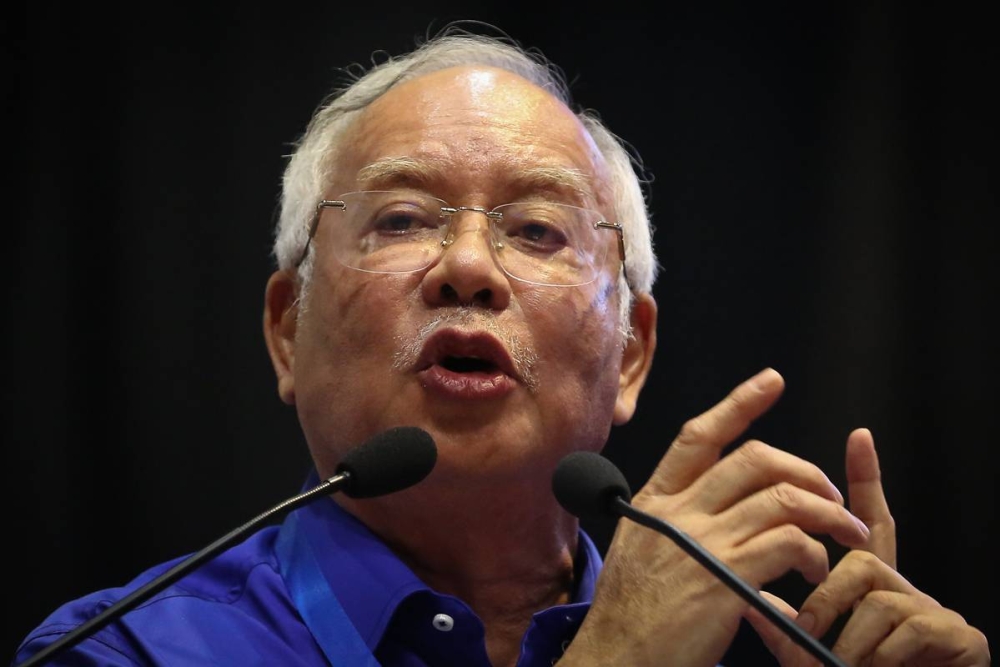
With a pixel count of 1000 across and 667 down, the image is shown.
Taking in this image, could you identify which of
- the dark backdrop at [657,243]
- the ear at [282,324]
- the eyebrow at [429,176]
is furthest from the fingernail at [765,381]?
the dark backdrop at [657,243]

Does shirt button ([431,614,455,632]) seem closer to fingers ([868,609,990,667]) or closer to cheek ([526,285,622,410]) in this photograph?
cheek ([526,285,622,410])

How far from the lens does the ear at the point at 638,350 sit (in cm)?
198

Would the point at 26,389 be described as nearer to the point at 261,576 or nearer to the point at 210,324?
the point at 210,324

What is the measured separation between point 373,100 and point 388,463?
91 centimetres

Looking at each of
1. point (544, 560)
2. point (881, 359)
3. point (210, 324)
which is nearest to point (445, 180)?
point (544, 560)

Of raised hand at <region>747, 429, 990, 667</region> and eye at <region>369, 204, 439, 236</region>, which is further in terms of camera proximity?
eye at <region>369, 204, 439, 236</region>

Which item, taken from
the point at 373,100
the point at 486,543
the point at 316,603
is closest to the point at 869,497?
the point at 486,543

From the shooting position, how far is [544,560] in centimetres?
177

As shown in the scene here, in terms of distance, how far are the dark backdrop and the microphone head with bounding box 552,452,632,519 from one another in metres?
1.28

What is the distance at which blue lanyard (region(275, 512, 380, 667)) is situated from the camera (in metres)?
1.48

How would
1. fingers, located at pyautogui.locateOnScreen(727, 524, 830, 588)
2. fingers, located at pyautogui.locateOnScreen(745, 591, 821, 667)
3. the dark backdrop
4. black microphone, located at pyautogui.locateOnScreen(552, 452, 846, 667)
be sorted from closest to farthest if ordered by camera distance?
black microphone, located at pyautogui.locateOnScreen(552, 452, 846, 667) → fingers, located at pyautogui.locateOnScreen(727, 524, 830, 588) → fingers, located at pyautogui.locateOnScreen(745, 591, 821, 667) → the dark backdrop

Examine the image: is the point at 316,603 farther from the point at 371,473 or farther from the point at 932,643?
the point at 932,643

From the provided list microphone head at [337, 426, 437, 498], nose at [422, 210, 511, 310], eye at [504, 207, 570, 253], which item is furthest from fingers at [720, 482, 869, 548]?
eye at [504, 207, 570, 253]

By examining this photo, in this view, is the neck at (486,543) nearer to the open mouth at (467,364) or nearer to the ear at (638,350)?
the open mouth at (467,364)
